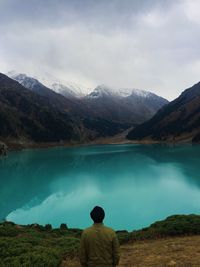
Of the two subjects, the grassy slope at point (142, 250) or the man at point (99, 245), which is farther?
the grassy slope at point (142, 250)

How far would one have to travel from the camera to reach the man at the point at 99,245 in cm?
880

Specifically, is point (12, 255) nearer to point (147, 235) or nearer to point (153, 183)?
point (147, 235)

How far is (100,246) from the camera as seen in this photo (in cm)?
880

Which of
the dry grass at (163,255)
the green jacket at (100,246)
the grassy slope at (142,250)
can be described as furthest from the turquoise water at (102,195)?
the green jacket at (100,246)

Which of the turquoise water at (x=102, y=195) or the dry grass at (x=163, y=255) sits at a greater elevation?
the turquoise water at (x=102, y=195)

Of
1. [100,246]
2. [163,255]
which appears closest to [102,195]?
[163,255]

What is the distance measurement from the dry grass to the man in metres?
5.33

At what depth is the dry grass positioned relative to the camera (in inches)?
544

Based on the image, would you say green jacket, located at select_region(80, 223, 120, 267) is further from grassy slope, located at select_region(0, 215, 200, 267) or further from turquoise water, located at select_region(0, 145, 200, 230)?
turquoise water, located at select_region(0, 145, 200, 230)

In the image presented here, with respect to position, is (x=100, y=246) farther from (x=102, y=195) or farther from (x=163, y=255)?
(x=102, y=195)

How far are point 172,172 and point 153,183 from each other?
54.9 feet

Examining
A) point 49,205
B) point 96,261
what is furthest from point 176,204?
point 96,261

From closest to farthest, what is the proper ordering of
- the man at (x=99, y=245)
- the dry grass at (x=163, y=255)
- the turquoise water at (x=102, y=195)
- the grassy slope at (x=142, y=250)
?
the man at (x=99, y=245) < the dry grass at (x=163, y=255) < the grassy slope at (x=142, y=250) < the turquoise water at (x=102, y=195)

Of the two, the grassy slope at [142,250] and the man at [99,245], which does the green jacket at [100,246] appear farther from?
the grassy slope at [142,250]
